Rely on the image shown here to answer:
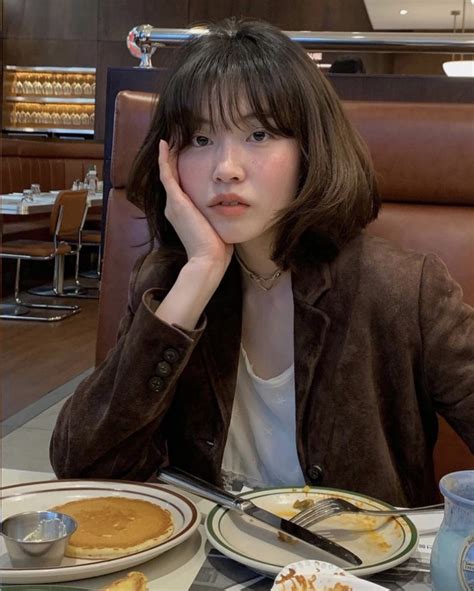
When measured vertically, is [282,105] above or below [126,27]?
below

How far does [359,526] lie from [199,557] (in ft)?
0.60

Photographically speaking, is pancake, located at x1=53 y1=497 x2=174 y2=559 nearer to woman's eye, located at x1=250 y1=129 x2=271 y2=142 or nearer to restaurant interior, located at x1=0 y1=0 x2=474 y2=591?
restaurant interior, located at x1=0 y1=0 x2=474 y2=591

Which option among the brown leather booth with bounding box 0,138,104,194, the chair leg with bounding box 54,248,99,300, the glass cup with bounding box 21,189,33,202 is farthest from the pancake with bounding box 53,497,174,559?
the brown leather booth with bounding box 0,138,104,194

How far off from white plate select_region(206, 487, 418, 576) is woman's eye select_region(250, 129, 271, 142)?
1.61 feet

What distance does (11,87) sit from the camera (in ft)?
32.8

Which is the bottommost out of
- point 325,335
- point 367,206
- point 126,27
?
point 325,335

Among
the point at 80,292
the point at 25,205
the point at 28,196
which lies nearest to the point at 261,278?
the point at 25,205

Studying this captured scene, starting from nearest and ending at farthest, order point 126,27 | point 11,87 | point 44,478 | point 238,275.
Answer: point 44,478 < point 238,275 < point 126,27 < point 11,87

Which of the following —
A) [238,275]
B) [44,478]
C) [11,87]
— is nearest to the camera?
[44,478]

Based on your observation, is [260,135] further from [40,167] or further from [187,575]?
[40,167]

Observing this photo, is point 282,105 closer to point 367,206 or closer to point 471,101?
point 367,206

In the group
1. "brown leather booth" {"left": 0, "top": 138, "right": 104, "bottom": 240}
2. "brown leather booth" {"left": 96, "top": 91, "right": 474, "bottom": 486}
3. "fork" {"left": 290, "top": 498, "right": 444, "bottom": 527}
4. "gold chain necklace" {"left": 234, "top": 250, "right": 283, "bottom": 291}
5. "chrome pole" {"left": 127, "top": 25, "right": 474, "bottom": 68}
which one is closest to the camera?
"fork" {"left": 290, "top": 498, "right": 444, "bottom": 527}

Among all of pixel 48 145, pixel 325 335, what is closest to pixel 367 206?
pixel 325 335

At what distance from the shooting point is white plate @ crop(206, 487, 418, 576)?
756mm
